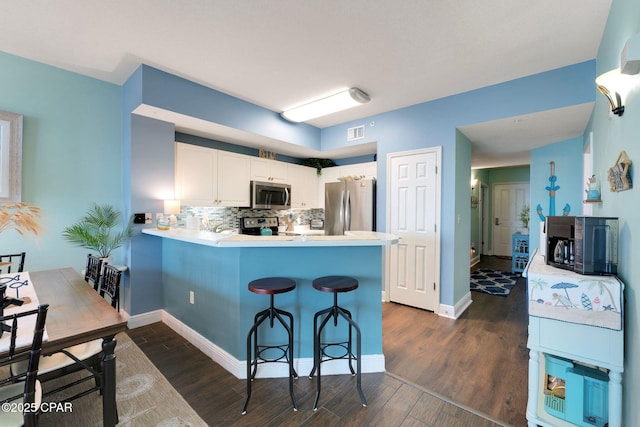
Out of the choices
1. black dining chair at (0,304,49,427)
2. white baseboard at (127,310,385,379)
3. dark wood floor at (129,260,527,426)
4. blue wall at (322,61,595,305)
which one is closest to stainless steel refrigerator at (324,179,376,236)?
blue wall at (322,61,595,305)

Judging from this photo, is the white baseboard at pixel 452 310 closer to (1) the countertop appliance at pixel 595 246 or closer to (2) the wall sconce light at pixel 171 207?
(1) the countertop appliance at pixel 595 246

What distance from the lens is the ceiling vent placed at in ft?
13.4

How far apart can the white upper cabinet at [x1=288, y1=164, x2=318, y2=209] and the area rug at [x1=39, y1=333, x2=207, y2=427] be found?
3229mm

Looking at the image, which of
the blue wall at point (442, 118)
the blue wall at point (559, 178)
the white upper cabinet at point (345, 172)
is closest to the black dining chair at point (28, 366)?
the blue wall at point (442, 118)

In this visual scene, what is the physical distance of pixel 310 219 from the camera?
225 inches

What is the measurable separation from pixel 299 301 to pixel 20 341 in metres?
1.49

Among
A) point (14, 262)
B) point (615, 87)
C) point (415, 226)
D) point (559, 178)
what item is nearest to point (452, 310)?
point (415, 226)

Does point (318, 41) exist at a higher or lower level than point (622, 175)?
higher

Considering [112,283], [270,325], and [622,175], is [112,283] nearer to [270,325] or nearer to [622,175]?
[270,325]

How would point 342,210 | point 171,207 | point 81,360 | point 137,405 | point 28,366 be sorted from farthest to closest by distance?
point 342,210 → point 171,207 → point 137,405 → point 81,360 → point 28,366

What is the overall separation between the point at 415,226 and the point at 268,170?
247 cm

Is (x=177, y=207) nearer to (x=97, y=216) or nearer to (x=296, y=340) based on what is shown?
(x=97, y=216)

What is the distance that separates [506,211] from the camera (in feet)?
23.7

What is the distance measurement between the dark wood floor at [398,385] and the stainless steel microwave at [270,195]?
2106 millimetres
